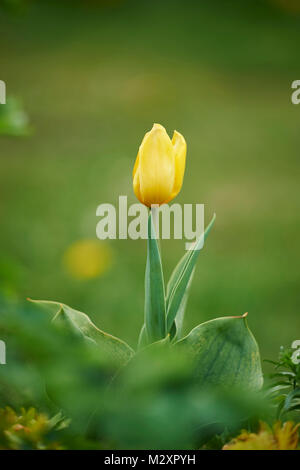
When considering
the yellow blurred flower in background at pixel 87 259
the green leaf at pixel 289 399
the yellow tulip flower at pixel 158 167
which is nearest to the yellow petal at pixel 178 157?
the yellow tulip flower at pixel 158 167

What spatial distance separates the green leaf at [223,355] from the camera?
0.57 metres

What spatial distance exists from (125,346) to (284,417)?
17 centimetres

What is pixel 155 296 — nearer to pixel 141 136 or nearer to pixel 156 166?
pixel 156 166

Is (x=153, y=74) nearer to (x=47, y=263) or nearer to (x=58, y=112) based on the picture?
(x=58, y=112)

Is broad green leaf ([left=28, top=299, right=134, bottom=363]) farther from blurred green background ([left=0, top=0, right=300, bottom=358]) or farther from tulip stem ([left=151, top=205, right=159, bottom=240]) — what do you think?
blurred green background ([left=0, top=0, right=300, bottom=358])

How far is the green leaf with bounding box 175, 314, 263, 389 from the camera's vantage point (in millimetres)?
567

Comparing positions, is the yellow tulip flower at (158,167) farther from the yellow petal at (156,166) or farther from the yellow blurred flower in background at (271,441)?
the yellow blurred flower in background at (271,441)

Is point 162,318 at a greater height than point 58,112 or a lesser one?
lesser

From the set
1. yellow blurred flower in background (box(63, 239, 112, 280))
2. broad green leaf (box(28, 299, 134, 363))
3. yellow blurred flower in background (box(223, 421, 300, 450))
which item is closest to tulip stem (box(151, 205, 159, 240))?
broad green leaf (box(28, 299, 134, 363))

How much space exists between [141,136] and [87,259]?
1.08m

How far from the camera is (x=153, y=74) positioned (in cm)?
355

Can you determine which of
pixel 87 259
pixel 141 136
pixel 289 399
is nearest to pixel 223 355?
pixel 289 399

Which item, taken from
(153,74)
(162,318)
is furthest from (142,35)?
(162,318)
